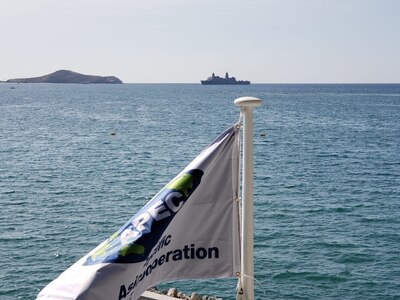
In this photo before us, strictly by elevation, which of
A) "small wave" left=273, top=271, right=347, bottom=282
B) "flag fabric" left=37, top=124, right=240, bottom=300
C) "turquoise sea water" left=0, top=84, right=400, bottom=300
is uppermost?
"flag fabric" left=37, top=124, right=240, bottom=300

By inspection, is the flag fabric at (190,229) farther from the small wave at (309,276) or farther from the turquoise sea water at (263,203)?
the small wave at (309,276)

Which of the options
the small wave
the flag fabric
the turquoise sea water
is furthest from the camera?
the turquoise sea water

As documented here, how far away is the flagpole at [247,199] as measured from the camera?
575cm

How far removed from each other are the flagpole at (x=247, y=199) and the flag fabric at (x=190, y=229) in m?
0.17

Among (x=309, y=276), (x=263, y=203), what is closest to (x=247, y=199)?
(x=309, y=276)

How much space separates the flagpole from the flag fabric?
0.55ft

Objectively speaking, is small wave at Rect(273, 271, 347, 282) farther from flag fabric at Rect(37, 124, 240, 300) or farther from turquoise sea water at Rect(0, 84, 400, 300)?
flag fabric at Rect(37, 124, 240, 300)

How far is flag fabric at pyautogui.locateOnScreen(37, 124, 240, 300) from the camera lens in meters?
5.70

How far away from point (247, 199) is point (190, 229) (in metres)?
0.67

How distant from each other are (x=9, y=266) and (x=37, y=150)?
133 feet

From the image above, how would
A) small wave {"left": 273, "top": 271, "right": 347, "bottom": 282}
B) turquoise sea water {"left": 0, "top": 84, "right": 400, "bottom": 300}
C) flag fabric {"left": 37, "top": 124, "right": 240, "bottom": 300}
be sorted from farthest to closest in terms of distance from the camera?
turquoise sea water {"left": 0, "top": 84, "right": 400, "bottom": 300} → small wave {"left": 273, "top": 271, "right": 347, "bottom": 282} → flag fabric {"left": 37, "top": 124, "right": 240, "bottom": 300}

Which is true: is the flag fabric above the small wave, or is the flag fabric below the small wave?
above

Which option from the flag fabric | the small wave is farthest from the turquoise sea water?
the flag fabric

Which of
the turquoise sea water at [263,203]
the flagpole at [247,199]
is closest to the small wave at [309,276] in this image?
the turquoise sea water at [263,203]
